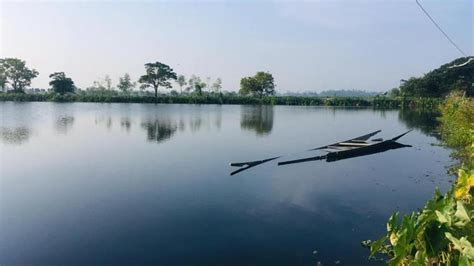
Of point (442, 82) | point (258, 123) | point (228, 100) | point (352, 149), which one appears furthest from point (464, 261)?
point (442, 82)

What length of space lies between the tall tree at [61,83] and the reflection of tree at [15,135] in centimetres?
3763

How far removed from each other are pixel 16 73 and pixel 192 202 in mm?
55016

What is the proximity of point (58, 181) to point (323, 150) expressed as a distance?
7781mm

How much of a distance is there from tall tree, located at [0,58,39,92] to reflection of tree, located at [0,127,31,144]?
42626 mm

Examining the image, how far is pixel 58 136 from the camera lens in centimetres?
1404

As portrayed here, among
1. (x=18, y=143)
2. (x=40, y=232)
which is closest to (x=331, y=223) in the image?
(x=40, y=232)

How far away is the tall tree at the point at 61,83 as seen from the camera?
50.1 metres

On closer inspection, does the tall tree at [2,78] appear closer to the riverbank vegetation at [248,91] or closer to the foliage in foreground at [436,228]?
the riverbank vegetation at [248,91]

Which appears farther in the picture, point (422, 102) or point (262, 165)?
point (422, 102)

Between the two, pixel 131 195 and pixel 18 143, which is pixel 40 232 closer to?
pixel 131 195

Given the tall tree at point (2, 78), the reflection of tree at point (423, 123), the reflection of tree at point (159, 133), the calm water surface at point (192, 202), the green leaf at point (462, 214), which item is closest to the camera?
the green leaf at point (462, 214)

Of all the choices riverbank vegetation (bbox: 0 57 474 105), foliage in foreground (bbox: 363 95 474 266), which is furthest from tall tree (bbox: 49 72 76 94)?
foliage in foreground (bbox: 363 95 474 266)

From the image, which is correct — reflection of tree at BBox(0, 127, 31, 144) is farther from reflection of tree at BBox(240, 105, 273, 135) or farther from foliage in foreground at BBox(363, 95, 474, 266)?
foliage in foreground at BBox(363, 95, 474, 266)

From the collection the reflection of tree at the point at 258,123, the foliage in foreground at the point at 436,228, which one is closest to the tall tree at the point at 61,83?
the reflection of tree at the point at 258,123
